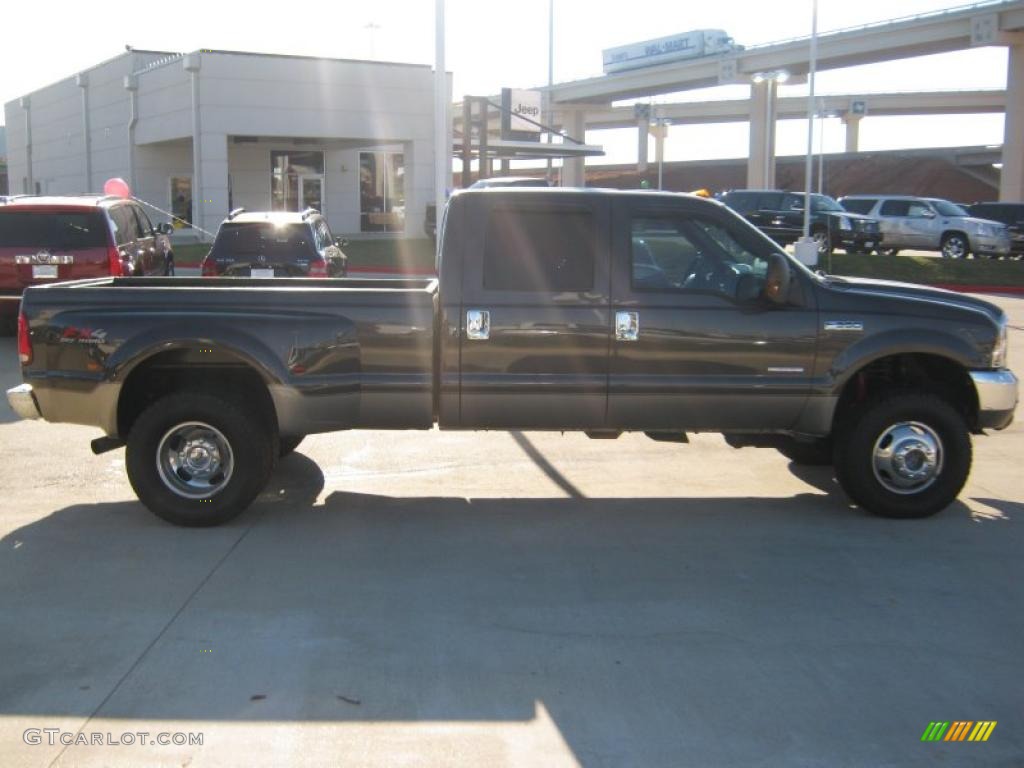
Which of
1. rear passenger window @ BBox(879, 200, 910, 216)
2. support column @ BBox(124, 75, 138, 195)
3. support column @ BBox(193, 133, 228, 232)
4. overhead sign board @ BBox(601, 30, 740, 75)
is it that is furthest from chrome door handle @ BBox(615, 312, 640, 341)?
overhead sign board @ BBox(601, 30, 740, 75)

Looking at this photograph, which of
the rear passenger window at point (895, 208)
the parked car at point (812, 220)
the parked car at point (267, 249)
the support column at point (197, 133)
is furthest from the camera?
the support column at point (197, 133)

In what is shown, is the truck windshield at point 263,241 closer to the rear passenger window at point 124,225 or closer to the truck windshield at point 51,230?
the rear passenger window at point 124,225

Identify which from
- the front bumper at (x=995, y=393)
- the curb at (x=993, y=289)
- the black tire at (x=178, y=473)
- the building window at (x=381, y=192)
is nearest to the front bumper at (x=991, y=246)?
the curb at (x=993, y=289)

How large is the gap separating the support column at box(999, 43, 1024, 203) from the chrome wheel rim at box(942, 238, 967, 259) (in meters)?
16.6

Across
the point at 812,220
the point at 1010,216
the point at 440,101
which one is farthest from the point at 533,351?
the point at 1010,216

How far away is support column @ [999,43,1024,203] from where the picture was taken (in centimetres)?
4556

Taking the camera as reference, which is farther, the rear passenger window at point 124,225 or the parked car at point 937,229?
the parked car at point 937,229

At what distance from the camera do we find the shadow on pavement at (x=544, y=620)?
436cm

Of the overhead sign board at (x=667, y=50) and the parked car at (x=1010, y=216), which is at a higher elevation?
the overhead sign board at (x=667, y=50)

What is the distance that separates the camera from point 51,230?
1351 cm

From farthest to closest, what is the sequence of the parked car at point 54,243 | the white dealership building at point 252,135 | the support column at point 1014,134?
the support column at point 1014,134
the white dealership building at point 252,135
the parked car at point 54,243

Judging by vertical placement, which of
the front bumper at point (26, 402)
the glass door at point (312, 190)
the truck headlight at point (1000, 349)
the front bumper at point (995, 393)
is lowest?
the front bumper at point (26, 402)

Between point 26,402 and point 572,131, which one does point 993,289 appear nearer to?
point 26,402

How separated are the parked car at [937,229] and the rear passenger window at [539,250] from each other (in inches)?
1059
